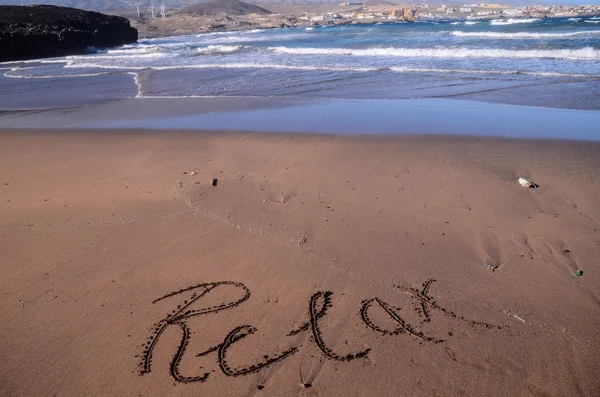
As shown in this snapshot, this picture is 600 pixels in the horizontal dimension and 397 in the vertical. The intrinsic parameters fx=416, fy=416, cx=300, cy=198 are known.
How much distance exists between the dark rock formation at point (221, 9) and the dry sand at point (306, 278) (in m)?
99.3

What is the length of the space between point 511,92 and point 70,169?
11.7m

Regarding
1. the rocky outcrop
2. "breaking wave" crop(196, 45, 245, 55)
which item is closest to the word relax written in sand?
"breaking wave" crop(196, 45, 245, 55)

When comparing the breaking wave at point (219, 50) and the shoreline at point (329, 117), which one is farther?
the breaking wave at point (219, 50)

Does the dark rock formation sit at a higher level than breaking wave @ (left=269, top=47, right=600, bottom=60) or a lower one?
higher

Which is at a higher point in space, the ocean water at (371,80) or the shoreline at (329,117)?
the ocean water at (371,80)

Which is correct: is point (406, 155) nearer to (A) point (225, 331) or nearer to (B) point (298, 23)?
(A) point (225, 331)

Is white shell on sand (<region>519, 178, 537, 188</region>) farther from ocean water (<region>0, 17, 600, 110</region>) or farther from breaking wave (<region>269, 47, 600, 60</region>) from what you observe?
breaking wave (<region>269, 47, 600, 60</region>)

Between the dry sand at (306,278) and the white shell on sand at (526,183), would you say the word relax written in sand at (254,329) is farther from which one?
the white shell on sand at (526,183)

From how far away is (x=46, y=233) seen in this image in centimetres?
504

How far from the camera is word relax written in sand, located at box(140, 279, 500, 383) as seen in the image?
309cm

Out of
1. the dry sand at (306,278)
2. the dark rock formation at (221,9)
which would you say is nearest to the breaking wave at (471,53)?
the dry sand at (306,278)

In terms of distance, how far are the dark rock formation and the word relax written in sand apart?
334 feet

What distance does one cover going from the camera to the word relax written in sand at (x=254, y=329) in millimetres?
3092

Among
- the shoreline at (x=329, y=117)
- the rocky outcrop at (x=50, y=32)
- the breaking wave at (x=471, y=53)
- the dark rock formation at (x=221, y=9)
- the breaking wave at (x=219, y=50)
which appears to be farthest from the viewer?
the dark rock formation at (x=221, y=9)
